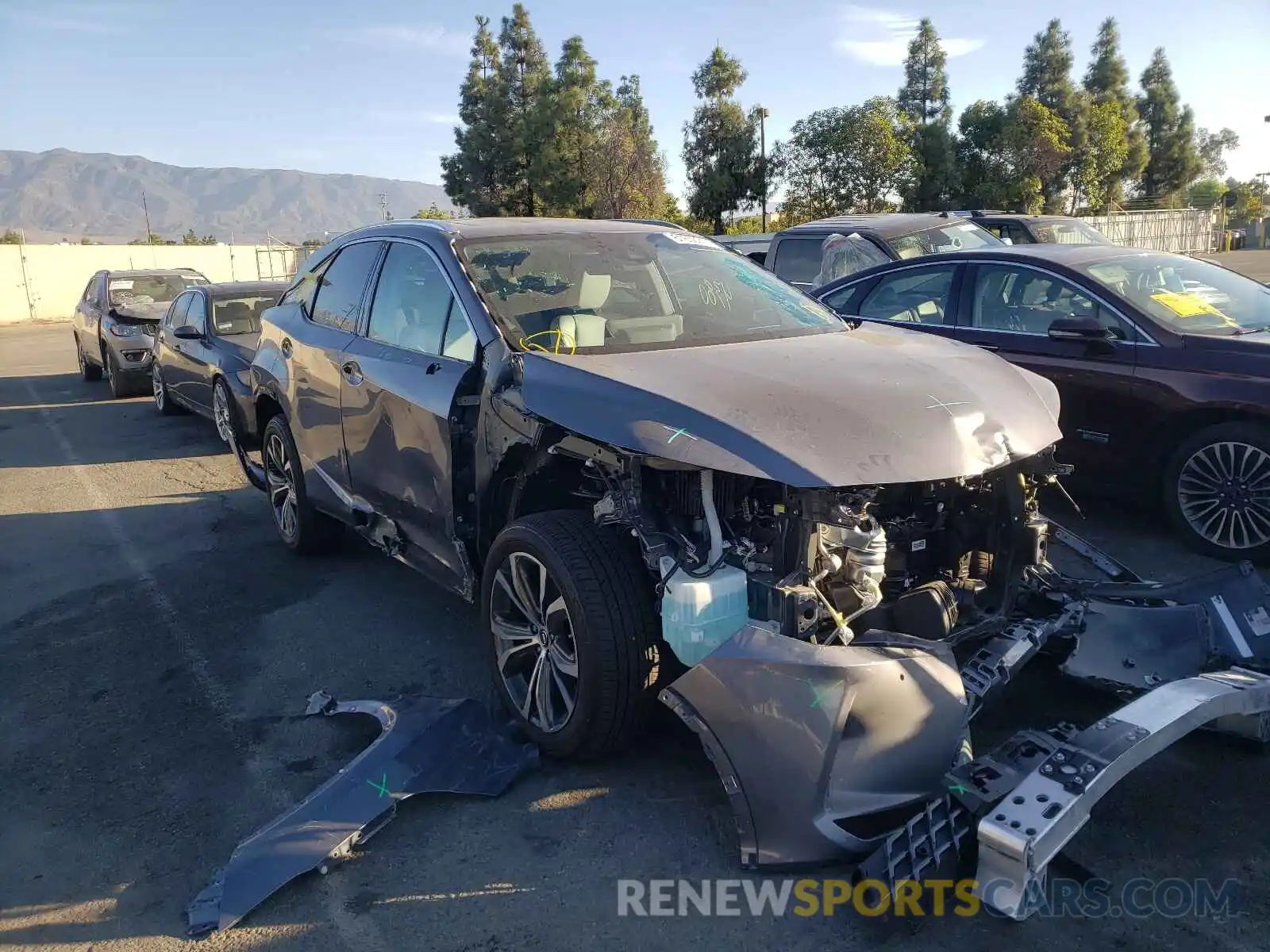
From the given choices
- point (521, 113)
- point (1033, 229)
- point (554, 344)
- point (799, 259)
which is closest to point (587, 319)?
point (554, 344)

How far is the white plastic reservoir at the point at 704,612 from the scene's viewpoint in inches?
118

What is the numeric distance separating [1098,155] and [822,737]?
4875 centimetres

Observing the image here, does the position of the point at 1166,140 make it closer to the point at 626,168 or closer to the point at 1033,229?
the point at 626,168

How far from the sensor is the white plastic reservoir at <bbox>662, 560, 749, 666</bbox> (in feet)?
9.85

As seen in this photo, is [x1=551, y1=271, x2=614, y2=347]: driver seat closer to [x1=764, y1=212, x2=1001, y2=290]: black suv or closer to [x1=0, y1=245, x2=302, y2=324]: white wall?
[x1=764, y1=212, x2=1001, y2=290]: black suv

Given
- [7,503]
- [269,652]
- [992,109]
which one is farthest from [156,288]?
[992,109]

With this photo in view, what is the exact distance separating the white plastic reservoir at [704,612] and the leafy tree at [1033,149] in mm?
41480

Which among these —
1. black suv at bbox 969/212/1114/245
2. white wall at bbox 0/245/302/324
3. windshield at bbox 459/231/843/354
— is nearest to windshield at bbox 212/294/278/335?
windshield at bbox 459/231/843/354

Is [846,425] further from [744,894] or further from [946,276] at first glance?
[946,276]

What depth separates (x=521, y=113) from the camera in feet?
152

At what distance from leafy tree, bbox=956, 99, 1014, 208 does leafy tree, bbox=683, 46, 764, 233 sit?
9.14 metres

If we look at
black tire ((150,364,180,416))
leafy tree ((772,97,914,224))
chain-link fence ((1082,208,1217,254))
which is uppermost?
leafy tree ((772,97,914,224))

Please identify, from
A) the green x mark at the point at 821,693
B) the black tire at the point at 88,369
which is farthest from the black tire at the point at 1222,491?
the black tire at the point at 88,369

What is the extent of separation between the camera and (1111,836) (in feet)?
9.80
